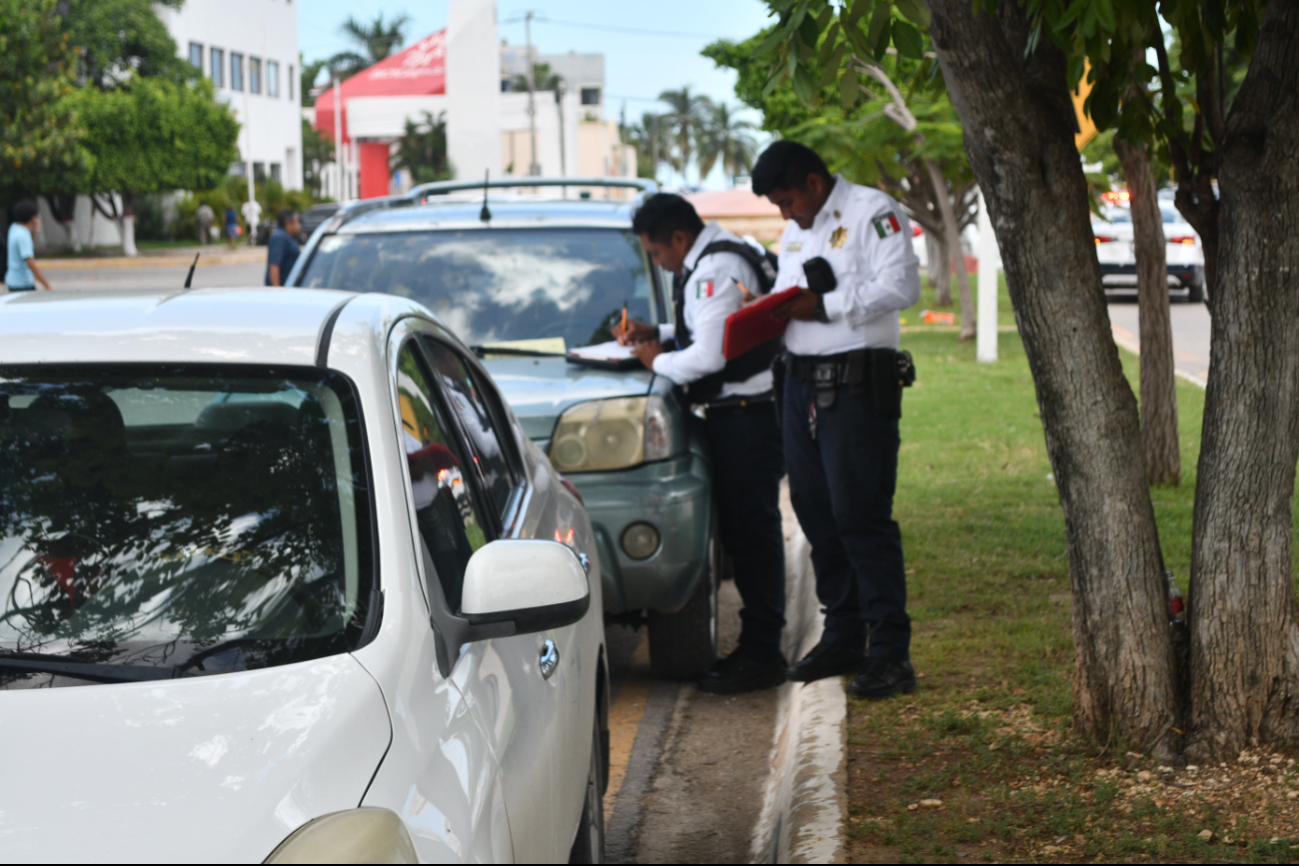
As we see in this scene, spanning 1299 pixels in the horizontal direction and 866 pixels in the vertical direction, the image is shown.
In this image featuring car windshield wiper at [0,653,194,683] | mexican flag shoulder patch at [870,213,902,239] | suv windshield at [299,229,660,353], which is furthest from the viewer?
suv windshield at [299,229,660,353]

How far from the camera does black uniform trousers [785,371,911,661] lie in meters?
4.43

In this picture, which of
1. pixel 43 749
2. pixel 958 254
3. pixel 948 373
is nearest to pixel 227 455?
pixel 43 749

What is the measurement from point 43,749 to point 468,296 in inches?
152

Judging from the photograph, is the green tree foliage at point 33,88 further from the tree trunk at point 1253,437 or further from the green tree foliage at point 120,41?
the tree trunk at point 1253,437

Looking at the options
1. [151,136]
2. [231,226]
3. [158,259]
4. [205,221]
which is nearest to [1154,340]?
[158,259]

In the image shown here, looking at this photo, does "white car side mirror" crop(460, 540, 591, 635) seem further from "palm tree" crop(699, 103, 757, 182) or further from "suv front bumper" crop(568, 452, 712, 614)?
"palm tree" crop(699, 103, 757, 182)

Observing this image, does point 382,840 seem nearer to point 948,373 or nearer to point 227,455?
point 227,455

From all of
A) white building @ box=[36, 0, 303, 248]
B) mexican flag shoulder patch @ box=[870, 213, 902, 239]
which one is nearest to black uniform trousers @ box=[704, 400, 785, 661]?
mexican flag shoulder patch @ box=[870, 213, 902, 239]

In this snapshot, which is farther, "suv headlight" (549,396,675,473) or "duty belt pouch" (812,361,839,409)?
"suv headlight" (549,396,675,473)

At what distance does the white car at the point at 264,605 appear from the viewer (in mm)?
1709

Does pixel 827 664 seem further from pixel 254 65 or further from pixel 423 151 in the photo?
pixel 423 151

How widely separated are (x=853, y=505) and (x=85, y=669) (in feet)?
9.46

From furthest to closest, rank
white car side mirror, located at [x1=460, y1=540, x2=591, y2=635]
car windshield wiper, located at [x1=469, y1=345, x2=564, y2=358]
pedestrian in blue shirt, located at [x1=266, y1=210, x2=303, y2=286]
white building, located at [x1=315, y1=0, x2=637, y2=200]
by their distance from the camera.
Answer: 1. white building, located at [x1=315, y1=0, x2=637, y2=200]
2. pedestrian in blue shirt, located at [x1=266, y1=210, x2=303, y2=286]
3. car windshield wiper, located at [x1=469, y1=345, x2=564, y2=358]
4. white car side mirror, located at [x1=460, y1=540, x2=591, y2=635]

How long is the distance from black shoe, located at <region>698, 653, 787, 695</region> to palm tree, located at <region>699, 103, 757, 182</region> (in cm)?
13143
